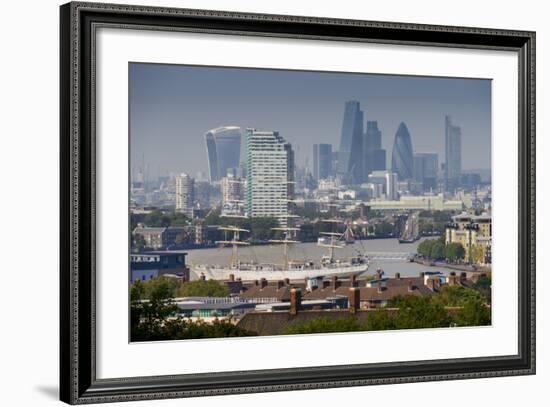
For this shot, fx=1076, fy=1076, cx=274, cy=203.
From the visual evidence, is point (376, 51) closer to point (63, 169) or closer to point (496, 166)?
point (496, 166)

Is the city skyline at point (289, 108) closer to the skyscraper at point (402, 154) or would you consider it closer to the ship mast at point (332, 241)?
the skyscraper at point (402, 154)

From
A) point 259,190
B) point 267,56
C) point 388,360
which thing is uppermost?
point 267,56

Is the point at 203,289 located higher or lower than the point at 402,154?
lower

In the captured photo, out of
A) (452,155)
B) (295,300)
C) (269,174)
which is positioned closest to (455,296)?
(452,155)

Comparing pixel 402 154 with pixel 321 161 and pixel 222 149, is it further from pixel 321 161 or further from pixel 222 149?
pixel 222 149

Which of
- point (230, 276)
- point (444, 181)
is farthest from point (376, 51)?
point (230, 276)

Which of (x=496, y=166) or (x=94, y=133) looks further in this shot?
(x=496, y=166)

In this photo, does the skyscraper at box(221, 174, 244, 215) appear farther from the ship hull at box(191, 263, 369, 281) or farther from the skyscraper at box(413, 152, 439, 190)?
the skyscraper at box(413, 152, 439, 190)

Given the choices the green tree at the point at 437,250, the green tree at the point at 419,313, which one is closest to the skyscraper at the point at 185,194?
the green tree at the point at 419,313
